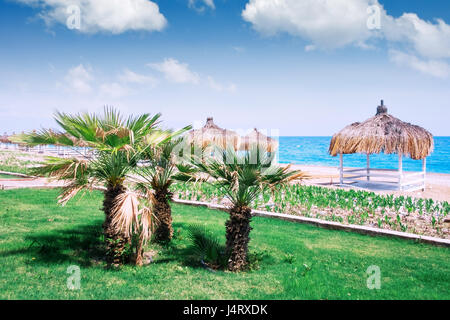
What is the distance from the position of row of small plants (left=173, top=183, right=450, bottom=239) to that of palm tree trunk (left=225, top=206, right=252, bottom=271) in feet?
6.11

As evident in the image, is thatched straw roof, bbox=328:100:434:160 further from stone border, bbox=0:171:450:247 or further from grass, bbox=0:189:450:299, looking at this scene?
grass, bbox=0:189:450:299

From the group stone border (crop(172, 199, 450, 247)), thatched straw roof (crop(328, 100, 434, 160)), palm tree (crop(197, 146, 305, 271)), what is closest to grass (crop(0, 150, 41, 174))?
stone border (crop(172, 199, 450, 247))

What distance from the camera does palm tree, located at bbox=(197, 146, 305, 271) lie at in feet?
16.3

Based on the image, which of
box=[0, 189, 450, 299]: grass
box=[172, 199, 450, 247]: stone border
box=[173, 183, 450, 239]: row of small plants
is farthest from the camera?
box=[173, 183, 450, 239]: row of small plants

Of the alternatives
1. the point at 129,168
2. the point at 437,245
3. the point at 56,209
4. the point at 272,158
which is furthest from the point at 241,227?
the point at 56,209

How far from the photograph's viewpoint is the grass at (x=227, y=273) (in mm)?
4418

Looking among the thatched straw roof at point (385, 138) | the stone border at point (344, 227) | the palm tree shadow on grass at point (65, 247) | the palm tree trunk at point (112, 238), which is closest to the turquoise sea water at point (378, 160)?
the thatched straw roof at point (385, 138)

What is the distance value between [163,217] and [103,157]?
181cm

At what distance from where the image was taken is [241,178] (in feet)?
16.5

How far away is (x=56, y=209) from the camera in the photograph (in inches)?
367

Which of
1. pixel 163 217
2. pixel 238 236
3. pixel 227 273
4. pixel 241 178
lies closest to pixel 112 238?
pixel 163 217

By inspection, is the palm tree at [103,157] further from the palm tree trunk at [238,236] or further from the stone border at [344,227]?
the stone border at [344,227]
